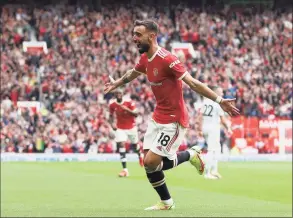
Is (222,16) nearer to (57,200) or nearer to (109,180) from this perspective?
(109,180)

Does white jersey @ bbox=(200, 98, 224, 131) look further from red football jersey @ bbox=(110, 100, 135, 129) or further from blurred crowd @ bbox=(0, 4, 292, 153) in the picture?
blurred crowd @ bbox=(0, 4, 292, 153)

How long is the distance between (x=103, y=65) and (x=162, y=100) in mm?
30700

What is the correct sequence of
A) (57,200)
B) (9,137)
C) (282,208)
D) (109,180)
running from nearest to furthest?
(282,208) < (57,200) < (109,180) < (9,137)

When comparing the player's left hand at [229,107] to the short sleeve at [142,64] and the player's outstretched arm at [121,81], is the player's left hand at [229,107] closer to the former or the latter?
the short sleeve at [142,64]

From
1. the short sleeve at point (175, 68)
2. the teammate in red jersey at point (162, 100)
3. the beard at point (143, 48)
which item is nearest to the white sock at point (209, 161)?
the teammate in red jersey at point (162, 100)

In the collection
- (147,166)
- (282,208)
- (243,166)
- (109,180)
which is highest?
(147,166)

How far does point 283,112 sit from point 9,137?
551 inches

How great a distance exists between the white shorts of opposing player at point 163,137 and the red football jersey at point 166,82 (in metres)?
0.08

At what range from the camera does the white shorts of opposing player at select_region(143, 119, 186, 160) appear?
11.4 m

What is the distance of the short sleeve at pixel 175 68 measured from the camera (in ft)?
34.7

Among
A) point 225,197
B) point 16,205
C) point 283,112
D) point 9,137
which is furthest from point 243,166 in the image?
point 16,205

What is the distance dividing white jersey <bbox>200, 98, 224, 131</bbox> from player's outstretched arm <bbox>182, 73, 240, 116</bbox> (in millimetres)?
10700

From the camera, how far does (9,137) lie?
116 ft

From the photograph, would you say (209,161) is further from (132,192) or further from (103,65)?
(103,65)
